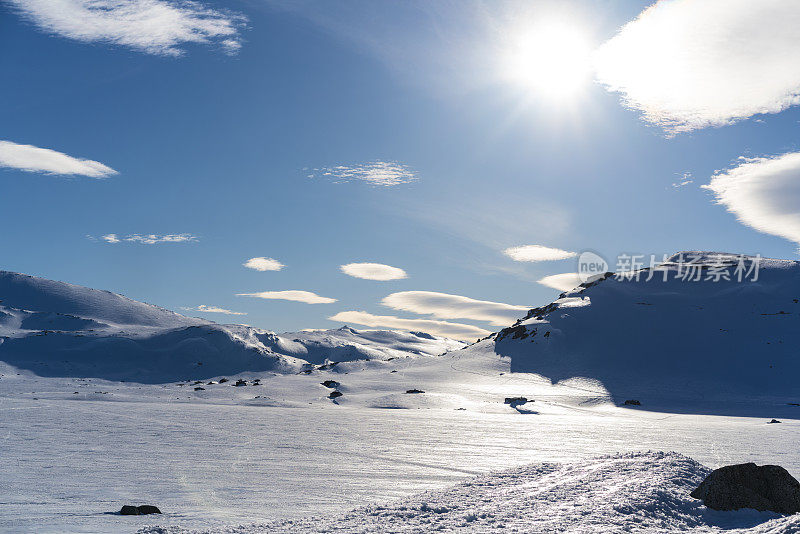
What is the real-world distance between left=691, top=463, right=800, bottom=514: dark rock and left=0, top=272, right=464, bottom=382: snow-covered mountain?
93.9 meters

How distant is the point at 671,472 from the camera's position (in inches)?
394

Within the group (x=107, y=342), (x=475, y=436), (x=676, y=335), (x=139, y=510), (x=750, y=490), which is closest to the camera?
(x=750, y=490)

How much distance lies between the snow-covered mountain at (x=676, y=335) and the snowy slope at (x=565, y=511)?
137 feet

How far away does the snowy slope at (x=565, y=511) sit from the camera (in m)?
7.64

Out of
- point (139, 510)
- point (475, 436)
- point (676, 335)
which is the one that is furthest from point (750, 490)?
point (676, 335)

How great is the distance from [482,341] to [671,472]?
230 feet

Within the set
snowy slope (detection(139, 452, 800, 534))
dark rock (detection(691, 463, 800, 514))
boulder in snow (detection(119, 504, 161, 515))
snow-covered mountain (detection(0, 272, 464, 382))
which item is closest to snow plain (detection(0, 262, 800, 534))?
snowy slope (detection(139, 452, 800, 534))

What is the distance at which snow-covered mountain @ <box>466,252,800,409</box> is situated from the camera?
5362cm

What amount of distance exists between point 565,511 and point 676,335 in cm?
6452

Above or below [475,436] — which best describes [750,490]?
above

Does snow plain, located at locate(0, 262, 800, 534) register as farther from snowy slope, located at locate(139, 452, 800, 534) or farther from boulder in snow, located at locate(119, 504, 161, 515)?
boulder in snow, located at locate(119, 504, 161, 515)

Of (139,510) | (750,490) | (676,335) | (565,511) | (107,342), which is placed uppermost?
(676,335)

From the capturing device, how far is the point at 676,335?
211 ft

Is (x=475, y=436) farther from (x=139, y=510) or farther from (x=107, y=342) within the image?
(x=107, y=342)
